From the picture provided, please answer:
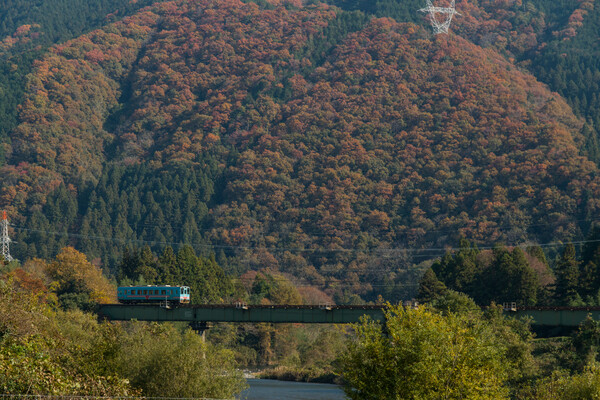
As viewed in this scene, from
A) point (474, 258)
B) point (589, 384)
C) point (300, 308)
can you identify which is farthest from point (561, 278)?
point (589, 384)

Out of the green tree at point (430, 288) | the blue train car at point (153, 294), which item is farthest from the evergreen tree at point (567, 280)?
the blue train car at point (153, 294)

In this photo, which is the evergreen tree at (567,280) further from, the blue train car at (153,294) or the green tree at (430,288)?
the blue train car at (153,294)

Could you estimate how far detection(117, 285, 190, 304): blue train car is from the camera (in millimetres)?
136125

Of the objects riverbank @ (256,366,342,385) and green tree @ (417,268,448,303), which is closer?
riverbank @ (256,366,342,385)

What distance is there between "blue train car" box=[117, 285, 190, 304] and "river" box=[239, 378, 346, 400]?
1656 cm

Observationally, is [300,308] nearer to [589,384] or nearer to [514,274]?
[514,274]

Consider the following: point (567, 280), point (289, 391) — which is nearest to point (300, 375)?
point (289, 391)

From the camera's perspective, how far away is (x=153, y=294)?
13812cm

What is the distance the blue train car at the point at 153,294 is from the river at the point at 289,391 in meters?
16.6

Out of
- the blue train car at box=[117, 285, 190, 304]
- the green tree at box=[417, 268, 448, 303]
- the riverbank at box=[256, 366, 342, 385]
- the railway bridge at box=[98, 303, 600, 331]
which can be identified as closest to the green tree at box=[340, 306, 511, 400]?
the railway bridge at box=[98, 303, 600, 331]

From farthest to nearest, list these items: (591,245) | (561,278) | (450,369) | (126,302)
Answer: (591,245) < (561,278) < (126,302) < (450,369)

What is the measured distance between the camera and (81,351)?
208 feet

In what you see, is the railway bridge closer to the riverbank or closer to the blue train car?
the blue train car

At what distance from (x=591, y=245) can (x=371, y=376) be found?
11690cm
